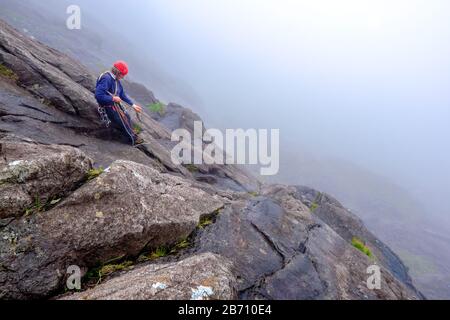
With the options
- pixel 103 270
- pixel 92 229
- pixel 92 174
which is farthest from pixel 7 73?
pixel 103 270

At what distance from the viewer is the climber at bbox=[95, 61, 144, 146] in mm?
11945

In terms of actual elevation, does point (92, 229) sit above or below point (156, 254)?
above

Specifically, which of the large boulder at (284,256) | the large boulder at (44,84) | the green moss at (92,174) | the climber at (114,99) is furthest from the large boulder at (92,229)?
the large boulder at (44,84)

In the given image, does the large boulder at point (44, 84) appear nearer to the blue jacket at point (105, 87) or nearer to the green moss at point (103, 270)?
the blue jacket at point (105, 87)

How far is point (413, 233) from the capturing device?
403ft

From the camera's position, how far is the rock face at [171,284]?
17.6ft

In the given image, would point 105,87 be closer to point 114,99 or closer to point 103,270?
point 114,99

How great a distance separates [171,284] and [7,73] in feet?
40.7

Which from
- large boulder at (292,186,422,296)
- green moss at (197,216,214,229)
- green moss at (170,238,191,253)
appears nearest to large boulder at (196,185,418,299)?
green moss at (197,216,214,229)

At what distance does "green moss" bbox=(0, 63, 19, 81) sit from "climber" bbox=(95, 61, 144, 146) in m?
3.85

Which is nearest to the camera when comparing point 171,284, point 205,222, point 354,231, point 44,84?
point 171,284

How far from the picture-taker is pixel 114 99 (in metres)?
12.0

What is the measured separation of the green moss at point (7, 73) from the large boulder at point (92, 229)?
862cm
